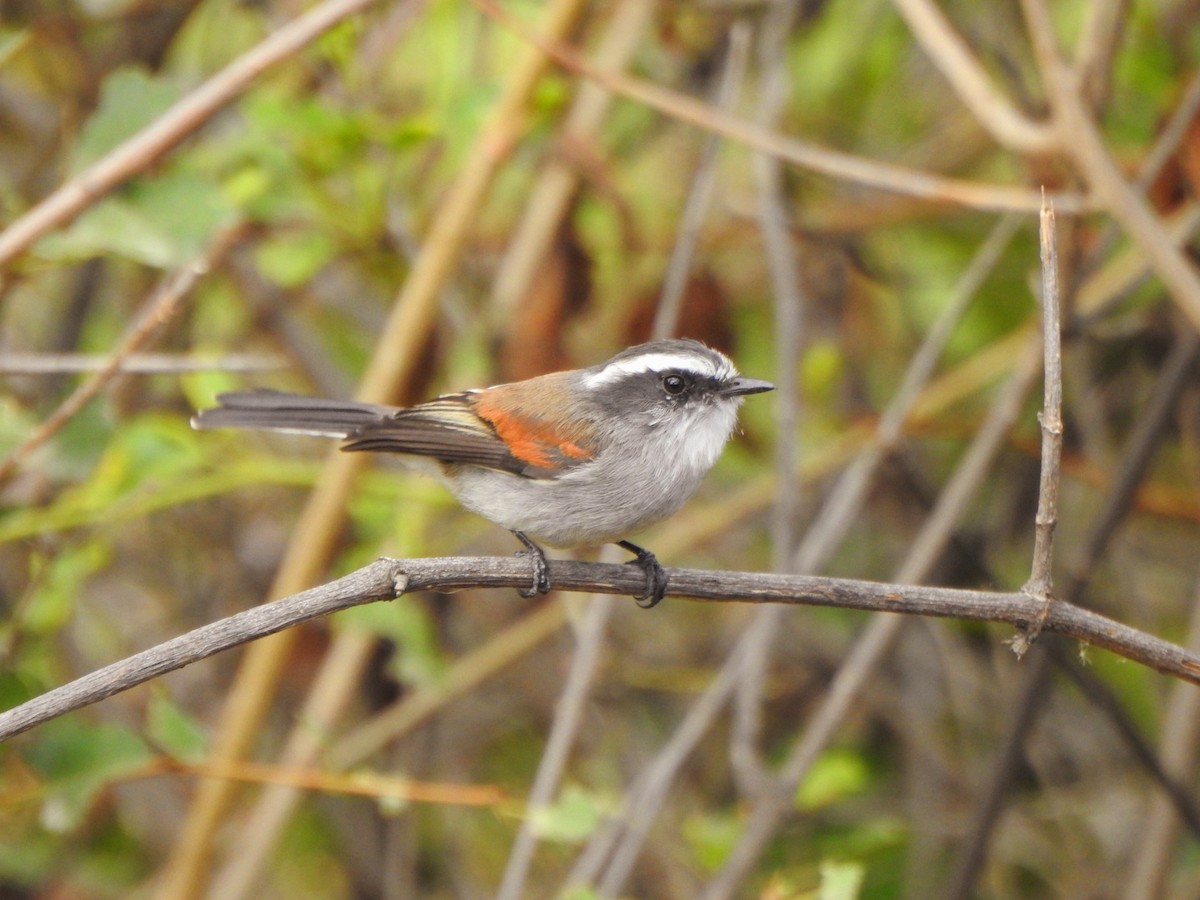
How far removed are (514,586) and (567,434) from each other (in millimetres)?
997

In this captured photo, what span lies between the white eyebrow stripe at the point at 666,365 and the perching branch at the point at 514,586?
100 centimetres

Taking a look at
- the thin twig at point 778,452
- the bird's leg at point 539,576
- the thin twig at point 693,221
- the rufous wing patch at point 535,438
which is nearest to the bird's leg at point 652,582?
the bird's leg at point 539,576

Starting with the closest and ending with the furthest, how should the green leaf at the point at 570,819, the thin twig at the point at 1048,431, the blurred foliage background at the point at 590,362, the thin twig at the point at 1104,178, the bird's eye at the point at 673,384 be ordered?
the thin twig at the point at 1048,431 < the green leaf at the point at 570,819 < the thin twig at the point at 1104,178 < the bird's eye at the point at 673,384 < the blurred foliage background at the point at 590,362

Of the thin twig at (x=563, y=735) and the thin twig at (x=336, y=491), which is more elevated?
the thin twig at (x=336, y=491)

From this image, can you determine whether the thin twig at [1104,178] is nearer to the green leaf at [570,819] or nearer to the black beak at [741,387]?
the black beak at [741,387]

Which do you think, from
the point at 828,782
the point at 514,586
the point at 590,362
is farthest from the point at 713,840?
the point at 590,362

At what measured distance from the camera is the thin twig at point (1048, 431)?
7.07 ft

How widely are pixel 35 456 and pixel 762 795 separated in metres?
2.23

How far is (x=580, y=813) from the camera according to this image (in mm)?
3074

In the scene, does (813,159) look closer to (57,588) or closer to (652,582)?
(652,582)

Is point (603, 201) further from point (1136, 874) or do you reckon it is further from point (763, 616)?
point (1136, 874)

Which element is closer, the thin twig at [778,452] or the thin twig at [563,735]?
the thin twig at [563,735]

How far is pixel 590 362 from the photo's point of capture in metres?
5.25

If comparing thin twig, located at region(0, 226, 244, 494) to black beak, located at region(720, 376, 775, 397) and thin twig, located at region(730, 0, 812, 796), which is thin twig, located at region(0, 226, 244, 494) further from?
thin twig, located at region(730, 0, 812, 796)
